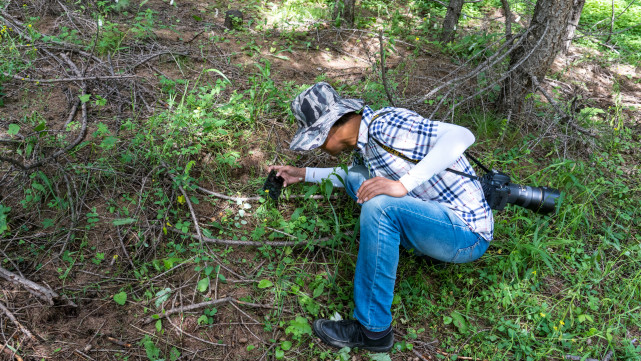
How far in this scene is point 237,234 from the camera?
263 cm

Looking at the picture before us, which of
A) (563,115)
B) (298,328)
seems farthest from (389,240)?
(563,115)

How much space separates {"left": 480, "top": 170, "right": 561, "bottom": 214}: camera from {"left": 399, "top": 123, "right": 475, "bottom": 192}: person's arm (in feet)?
1.26

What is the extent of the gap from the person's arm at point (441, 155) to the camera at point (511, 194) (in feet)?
1.26

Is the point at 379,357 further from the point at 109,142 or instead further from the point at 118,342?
the point at 109,142

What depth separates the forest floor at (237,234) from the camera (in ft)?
7.04

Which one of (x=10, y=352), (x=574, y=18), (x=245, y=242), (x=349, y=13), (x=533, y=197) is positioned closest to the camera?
(x=10, y=352)

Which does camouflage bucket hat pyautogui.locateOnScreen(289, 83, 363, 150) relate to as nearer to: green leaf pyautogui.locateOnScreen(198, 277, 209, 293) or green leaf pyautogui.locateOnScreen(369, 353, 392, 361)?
green leaf pyautogui.locateOnScreen(198, 277, 209, 293)

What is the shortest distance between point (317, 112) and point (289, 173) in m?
0.63

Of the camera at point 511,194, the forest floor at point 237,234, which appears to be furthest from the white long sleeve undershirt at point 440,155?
the forest floor at point 237,234

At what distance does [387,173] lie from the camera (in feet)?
7.25

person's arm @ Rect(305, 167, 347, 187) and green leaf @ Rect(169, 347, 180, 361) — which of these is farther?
person's arm @ Rect(305, 167, 347, 187)

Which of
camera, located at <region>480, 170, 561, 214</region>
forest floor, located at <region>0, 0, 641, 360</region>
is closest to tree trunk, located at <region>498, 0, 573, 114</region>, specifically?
forest floor, located at <region>0, 0, 641, 360</region>

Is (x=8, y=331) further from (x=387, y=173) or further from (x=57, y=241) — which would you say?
(x=387, y=173)

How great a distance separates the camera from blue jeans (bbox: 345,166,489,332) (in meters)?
2.02
